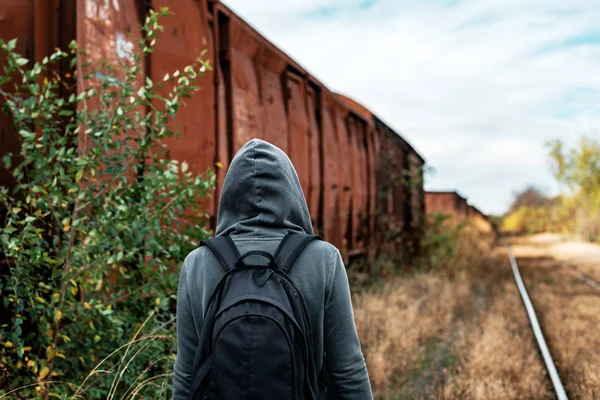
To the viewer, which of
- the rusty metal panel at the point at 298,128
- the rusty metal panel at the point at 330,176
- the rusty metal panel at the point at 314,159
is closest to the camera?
the rusty metal panel at the point at 298,128

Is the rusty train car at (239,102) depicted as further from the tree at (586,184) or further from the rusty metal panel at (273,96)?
the tree at (586,184)

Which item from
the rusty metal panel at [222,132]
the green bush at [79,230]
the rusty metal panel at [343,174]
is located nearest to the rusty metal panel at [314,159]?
the rusty metal panel at [343,174]

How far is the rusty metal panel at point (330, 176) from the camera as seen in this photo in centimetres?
723

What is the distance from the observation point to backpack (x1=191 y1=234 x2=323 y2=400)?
1562 millimetres

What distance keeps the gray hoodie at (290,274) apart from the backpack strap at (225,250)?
0.04m

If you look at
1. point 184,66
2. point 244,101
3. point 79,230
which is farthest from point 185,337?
point 244,101

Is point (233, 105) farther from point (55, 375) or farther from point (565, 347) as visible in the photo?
point (565, 347)

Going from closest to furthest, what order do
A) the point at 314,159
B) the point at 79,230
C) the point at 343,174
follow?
the point at 79,230 < the point at 314,159 < the point at 343,174

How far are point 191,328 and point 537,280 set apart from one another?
12540 millimetres

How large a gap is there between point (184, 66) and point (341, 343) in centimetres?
305

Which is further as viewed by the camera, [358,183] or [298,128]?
[358,183]

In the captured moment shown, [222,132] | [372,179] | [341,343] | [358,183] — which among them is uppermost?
[222,132]

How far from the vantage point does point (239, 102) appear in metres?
5.07

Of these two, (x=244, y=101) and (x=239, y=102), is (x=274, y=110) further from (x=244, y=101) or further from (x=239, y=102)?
(x=239, y=102)
